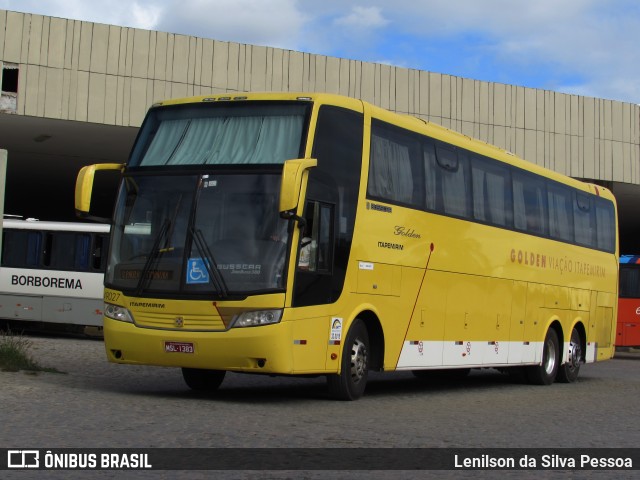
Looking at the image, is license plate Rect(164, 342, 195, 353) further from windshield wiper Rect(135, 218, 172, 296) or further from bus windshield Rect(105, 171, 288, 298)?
windshield wiper Rect(135, 218, 172, 296)

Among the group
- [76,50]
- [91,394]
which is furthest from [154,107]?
[76,50]

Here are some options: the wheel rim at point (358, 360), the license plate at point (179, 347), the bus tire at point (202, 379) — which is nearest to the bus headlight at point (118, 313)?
the license plate at point (179, 347)

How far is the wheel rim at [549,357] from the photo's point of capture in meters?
20.5

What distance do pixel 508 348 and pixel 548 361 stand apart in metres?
2.14

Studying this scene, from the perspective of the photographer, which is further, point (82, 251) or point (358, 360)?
point (82, 251)

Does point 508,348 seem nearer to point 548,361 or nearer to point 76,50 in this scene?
point 548,361

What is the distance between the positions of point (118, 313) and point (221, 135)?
2558 mm

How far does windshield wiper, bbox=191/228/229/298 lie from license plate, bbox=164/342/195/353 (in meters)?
0.73

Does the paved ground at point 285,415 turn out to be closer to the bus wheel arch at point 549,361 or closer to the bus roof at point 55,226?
the bus wheel arch at point 549,361

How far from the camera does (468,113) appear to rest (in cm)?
3972

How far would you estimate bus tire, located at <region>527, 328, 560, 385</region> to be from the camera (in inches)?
798

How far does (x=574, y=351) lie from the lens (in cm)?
2164

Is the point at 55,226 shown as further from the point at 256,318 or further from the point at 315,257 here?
the point at 256,318

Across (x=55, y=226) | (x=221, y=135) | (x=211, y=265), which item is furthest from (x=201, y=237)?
(x=55, y=226)
